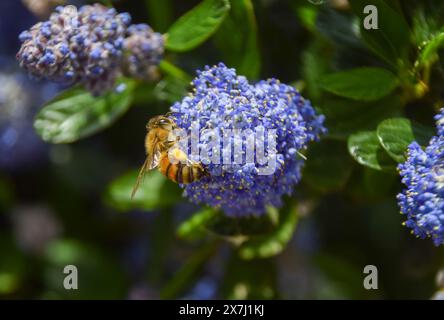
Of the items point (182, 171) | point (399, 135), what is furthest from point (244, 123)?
point (399, 135)

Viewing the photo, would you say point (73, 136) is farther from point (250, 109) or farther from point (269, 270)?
point (269, 270)

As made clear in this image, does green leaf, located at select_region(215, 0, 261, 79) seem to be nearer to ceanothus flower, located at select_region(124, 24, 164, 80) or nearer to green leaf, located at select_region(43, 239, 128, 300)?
ceanothus flower, located at select_region(124, 24, 164, 80)

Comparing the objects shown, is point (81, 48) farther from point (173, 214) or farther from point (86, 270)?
point (86, 270)

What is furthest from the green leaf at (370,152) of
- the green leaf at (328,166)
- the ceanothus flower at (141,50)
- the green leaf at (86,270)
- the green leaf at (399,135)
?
the green leaf at (86,270)

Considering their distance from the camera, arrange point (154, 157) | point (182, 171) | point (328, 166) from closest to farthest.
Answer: point (182, 171) → point (154, 157) → point (328, 166)

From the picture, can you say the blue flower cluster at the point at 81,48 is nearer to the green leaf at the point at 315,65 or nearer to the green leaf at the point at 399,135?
the green leaf at the point at 315,65

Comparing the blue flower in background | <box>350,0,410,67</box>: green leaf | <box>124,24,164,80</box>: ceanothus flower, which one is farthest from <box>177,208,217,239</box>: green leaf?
the blue flower in background
